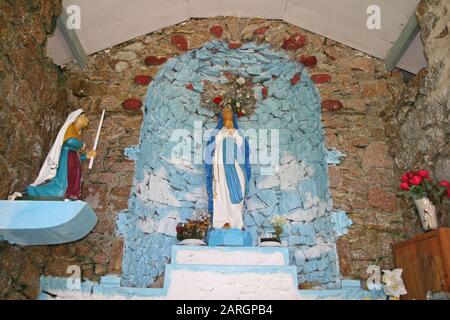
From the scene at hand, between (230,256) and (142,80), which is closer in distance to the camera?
(230,256)

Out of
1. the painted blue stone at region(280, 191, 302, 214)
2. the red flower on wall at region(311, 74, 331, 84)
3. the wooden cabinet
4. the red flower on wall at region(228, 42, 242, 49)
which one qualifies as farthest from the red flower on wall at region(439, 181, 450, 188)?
the red flower on wall at region(228, 42, 242, 49)

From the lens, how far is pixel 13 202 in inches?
102

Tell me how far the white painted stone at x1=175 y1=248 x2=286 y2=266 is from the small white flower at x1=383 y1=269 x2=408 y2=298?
2.57 feet

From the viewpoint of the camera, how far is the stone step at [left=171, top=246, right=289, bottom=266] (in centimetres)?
339

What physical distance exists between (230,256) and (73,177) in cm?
136

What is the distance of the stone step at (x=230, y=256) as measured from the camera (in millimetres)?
3395

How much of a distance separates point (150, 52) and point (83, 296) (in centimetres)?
255

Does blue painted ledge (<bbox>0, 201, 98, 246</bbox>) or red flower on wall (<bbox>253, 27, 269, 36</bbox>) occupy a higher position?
red flower on wall (<bbox>253, 27, 269, 36</bbox>)

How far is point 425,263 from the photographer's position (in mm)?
2861

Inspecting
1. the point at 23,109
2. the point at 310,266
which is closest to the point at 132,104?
the point at 23,109

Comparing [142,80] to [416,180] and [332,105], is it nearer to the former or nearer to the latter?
[332,105]

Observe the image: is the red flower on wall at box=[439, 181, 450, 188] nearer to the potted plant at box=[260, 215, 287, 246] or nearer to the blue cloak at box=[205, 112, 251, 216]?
the potted plant at box=[260, 215, 287, 246]
